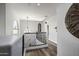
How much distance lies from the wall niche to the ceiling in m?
0.19

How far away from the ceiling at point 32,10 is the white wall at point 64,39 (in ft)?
0.32

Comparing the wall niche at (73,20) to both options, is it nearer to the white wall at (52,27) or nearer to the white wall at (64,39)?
the white wall at (64,39)

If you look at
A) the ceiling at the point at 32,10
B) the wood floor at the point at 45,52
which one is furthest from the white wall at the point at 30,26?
the wood floor at the point at 45,52

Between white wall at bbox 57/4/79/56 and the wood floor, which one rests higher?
white wall at bbox 57/4/79/56

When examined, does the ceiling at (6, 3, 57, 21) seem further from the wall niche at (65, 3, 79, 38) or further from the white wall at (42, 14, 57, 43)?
the wall niche at (65, 3, 79, 38)

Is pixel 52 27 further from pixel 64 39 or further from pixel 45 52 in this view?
pixel 45 52

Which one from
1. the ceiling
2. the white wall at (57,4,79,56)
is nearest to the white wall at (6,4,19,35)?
the ceiling

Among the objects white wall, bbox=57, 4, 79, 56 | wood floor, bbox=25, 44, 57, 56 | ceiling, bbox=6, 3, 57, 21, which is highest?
ceiling, bbox=6, 3, 57, 21

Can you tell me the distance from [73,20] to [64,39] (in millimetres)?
254

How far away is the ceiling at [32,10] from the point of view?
138 centimetres

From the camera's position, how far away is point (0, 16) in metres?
1.35

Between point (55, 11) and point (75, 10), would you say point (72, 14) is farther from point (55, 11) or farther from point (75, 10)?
point (55, 11)

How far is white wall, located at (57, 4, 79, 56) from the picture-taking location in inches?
53.2

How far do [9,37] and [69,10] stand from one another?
0.81 m
